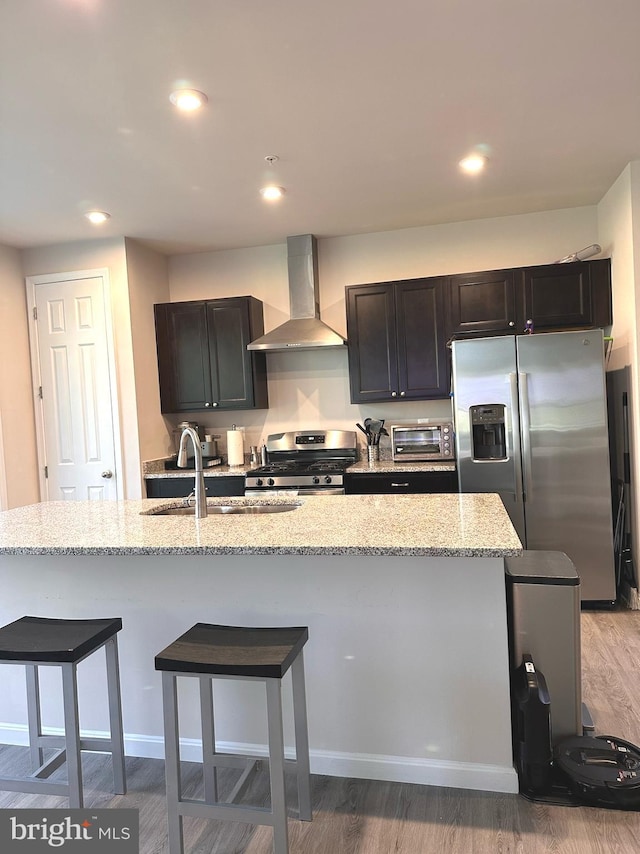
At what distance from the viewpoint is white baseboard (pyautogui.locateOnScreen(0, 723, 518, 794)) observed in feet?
6.68

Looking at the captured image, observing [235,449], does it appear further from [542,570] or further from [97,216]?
[542,570]

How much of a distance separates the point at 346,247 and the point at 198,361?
4.89ft

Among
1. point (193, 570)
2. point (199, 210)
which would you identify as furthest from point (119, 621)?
point (199, 210)

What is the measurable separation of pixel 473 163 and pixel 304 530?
7.93 ft

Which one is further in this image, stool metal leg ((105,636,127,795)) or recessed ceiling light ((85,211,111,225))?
recessed ceiling light ((85,211,111,225))

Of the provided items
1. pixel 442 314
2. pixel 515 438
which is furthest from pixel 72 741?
pixel 442 314

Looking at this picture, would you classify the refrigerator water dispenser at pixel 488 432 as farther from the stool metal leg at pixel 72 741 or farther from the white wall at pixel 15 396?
the white wall at pixel 15 396

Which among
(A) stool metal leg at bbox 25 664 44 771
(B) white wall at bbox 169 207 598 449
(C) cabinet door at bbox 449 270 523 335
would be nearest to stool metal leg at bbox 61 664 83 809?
(A) stool metal leg at bbox 25 664 44 771

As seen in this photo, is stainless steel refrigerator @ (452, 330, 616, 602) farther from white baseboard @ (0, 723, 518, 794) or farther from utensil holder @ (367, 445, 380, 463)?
white baseboard @ (0, 723, 518, 794)

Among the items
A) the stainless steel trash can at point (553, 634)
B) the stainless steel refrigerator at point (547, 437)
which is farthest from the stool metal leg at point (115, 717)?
the stainless steel refrigerator at point (547, 437)

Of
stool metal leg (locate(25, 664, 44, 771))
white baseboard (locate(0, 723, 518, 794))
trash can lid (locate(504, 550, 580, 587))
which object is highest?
trash can lid (locate(504, 550, 580, 587))

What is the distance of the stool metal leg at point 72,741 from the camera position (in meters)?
1.81

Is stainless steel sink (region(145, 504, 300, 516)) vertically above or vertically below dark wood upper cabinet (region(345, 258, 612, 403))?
below

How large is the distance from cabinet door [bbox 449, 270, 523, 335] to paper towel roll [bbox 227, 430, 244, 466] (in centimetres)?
185
